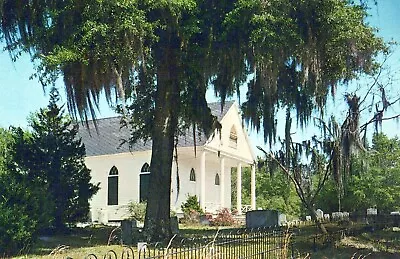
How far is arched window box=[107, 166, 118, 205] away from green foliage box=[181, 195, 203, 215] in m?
4.82

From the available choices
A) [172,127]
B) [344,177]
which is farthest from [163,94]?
[344,177]

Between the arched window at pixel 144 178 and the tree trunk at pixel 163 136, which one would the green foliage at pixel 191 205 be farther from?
the tree trunk at pixel 163 136

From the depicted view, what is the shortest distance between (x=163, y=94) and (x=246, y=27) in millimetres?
3067

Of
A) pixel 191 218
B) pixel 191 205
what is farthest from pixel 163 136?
pixel 191 205

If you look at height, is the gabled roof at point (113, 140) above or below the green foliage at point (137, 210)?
above

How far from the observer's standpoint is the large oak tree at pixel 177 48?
12.3 metres

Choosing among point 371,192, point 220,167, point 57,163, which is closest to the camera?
point 57,163

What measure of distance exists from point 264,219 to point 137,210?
40.3 feet

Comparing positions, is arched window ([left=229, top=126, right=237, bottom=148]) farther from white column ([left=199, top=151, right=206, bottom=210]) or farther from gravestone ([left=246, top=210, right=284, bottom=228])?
gravestone ([left=246, top=210, right=284, bottom=228])

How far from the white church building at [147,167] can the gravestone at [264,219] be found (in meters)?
12.9

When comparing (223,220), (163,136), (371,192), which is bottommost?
(223,220)

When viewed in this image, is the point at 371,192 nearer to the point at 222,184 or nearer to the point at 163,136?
the point at 222,184

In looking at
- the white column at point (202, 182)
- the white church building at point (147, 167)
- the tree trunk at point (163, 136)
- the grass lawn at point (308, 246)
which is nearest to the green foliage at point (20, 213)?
the grass lawn at point (308, 246)

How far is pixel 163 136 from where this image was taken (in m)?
15.0
